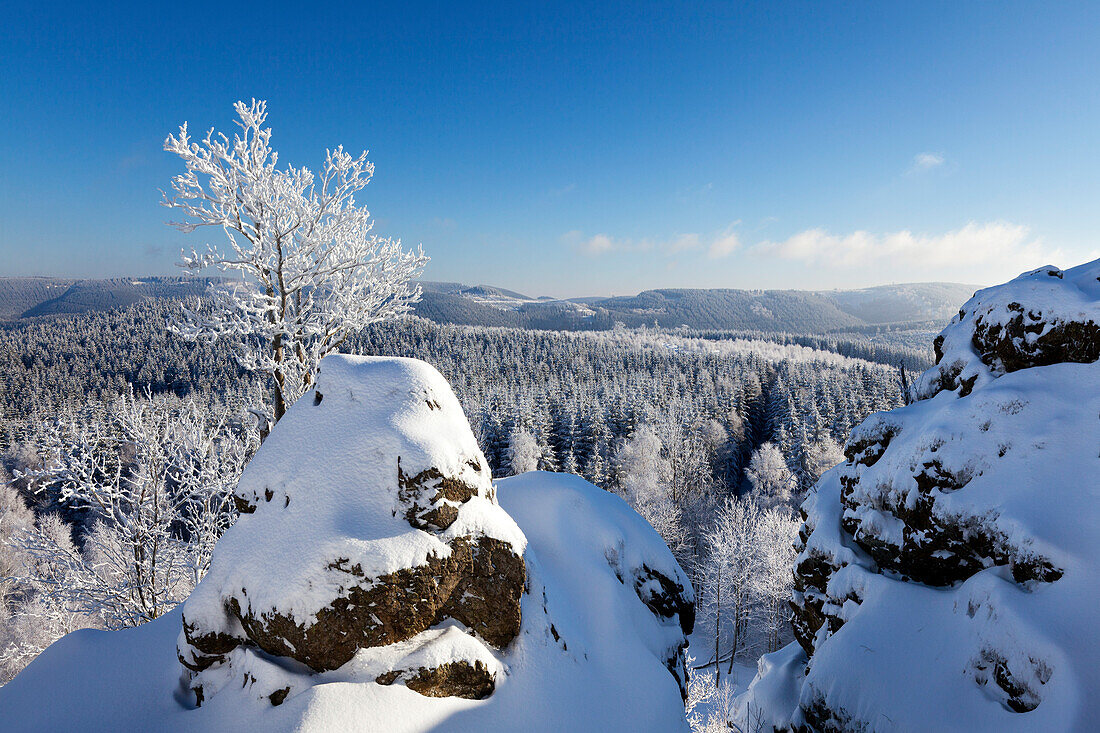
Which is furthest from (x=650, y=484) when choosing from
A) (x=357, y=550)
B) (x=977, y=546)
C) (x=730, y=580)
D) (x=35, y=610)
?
(x=357, y=550)

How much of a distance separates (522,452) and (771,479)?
879 inches

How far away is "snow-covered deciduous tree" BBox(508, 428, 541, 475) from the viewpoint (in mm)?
39938

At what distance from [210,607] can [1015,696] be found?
8.59m

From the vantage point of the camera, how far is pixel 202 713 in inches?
169

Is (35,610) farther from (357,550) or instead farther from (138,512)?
(357,550)

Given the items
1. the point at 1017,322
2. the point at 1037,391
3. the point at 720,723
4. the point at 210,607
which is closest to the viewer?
the point at 210,607

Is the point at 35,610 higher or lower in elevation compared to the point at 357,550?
lower

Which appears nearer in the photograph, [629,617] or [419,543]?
[419,543]

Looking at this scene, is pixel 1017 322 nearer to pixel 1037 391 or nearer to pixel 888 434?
pixel 1037 391

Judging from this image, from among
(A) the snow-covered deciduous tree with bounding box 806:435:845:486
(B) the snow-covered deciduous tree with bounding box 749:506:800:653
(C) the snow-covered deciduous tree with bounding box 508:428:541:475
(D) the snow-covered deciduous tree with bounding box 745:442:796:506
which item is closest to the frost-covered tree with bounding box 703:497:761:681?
(B) the snow-covered deciduous tree with bounding box 749:506:800:653

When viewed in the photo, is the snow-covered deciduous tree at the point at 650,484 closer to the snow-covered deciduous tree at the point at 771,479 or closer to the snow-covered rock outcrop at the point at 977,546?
the snow-covered deciduous tree at the point at 771,479

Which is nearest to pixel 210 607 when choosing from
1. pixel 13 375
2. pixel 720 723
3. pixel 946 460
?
pixel 946 460

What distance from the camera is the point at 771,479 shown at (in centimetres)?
3941

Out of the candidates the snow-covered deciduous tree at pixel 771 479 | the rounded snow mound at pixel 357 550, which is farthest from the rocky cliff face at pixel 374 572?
the snow-covered deciduous tree at pixel 771 479
